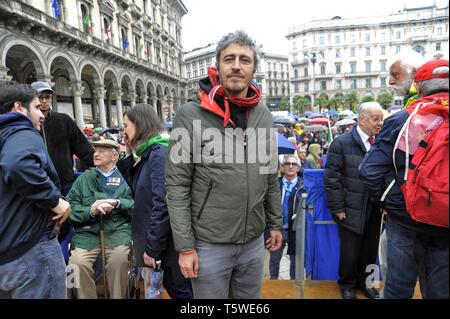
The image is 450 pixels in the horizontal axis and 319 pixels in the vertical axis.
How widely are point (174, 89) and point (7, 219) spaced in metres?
40.4

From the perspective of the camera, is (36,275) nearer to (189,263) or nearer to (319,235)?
(189,263)

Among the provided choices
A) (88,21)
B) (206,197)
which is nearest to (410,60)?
(206,197)

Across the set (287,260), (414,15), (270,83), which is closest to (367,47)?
(414,15)

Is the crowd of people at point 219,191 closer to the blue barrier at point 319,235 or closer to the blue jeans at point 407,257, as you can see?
the blue jeans at point 407,257

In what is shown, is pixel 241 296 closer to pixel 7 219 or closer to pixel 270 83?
pixel 7 219

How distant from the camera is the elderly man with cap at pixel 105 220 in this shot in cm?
279

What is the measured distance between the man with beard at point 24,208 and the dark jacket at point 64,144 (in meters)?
1.35

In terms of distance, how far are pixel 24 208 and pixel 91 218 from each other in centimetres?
110

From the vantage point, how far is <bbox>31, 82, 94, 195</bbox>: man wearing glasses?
10.5 ft

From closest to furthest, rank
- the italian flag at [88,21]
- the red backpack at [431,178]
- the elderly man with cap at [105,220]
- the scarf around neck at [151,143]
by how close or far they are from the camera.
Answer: the red backpack at [431,178]
the scarf around neck at [151,143]
the elderly man with cap at [105,220]
the italian flag at [88,21]

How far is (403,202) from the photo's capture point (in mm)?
1653

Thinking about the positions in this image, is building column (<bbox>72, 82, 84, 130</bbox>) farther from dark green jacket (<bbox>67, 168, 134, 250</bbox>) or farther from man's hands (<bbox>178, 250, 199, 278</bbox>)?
man's hands (<bbox>178, 250, 199, 278</bbox>)

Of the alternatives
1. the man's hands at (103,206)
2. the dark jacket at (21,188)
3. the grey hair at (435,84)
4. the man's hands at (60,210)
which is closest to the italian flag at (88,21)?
the man's hands at (103,206)

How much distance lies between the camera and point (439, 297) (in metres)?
1.11
